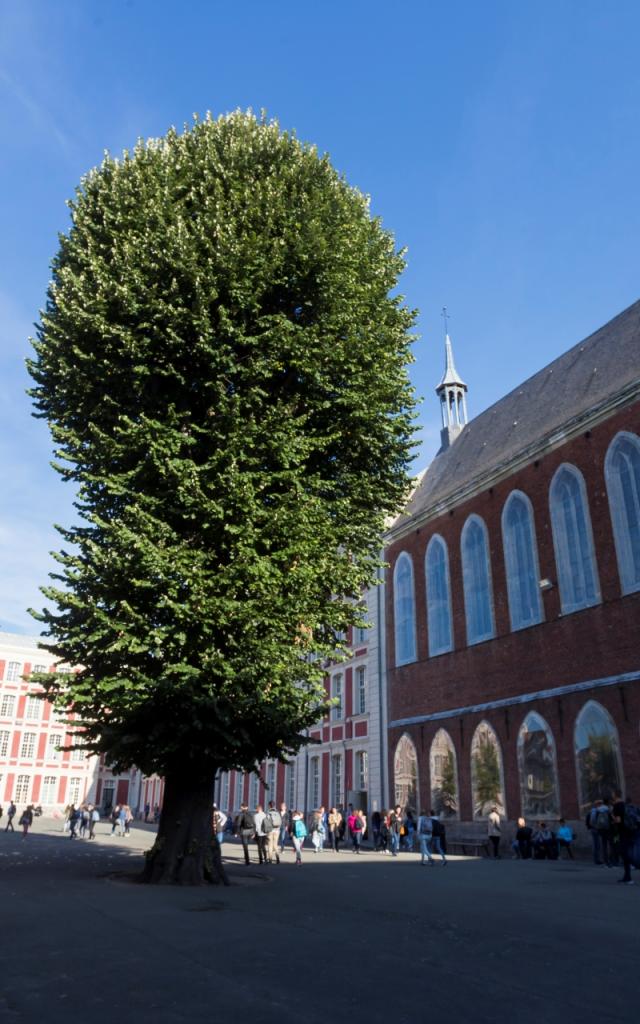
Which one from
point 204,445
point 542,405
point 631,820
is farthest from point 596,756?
point 204,445

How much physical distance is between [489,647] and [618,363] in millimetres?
11001

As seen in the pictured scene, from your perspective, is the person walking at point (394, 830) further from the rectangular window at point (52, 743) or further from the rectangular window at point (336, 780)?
the rectangular window at point (52, 743)

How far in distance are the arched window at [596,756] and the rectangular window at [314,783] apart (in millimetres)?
19076

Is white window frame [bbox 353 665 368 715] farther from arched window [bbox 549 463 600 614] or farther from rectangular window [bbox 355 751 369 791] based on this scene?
arched window [bbox 549 463 600 614]

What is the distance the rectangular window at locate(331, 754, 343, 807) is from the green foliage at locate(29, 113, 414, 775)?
75.5ft

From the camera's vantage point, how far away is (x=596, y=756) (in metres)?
22.5

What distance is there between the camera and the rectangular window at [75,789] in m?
68.7

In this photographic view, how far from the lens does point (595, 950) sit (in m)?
7.98

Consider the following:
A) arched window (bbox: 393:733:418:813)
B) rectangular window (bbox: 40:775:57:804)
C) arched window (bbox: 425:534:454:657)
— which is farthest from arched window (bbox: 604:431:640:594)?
rectangular window (bbox: 40:775:57:804)

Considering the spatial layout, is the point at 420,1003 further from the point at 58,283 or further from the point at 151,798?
the point at 151,798

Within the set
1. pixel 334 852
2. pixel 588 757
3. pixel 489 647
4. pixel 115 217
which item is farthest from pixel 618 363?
pixel 334 852

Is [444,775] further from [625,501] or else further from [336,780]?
[625,501]

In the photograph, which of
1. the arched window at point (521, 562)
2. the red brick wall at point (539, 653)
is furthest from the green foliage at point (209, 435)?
the arched window at point (521, 562)

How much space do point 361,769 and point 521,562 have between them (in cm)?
1449
